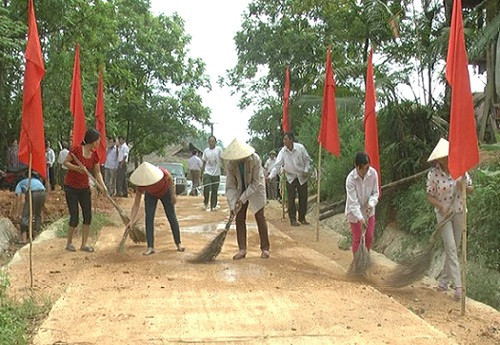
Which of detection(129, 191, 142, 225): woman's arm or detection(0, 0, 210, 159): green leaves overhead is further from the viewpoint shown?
detection(0, 0, 210, 159): green leaves overhead

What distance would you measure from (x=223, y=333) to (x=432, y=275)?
4.57 metres

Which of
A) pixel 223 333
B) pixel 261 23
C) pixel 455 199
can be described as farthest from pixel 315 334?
pixel 261 23

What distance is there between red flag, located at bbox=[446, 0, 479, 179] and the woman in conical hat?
0.66m

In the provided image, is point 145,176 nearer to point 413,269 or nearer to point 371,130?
point 413,269

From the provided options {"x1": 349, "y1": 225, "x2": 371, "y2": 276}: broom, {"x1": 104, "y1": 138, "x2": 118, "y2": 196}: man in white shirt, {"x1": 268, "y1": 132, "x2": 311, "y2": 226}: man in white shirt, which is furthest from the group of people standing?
{"x1": 104, "y1": 138, "x2": 118, "y2": 196}: man in white shirt

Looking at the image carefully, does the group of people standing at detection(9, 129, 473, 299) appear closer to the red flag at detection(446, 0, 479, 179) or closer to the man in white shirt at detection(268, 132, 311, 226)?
the red flag at detection(446, 0, 479, 179)

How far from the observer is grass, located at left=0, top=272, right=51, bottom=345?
423 cm

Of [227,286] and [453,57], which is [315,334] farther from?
[453,57]

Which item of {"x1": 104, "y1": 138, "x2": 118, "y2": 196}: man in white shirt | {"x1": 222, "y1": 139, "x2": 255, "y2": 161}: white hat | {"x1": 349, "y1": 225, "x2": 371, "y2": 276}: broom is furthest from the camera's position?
{"x1": 104, "y1": 138, "x2": 118, "y2": 196}: man in white shirt

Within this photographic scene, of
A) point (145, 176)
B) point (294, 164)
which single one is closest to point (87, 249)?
point (145, 176)

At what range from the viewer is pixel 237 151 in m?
7.65

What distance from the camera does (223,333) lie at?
4.56 m

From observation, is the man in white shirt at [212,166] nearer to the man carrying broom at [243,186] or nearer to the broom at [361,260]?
the man carrying broom at [243,186]

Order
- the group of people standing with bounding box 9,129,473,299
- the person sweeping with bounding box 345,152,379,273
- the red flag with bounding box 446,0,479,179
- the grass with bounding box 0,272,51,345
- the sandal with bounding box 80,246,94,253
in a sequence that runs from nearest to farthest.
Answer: the grass with bounding box 0,272,51,345 → the red flag with bounding box 446,0,479,179 → the group of people standing with bounding box 9,129,473,299 → the person sweeping with bounding box 345,152,379,273 → the sandal with bounding box 80,246,94,253
